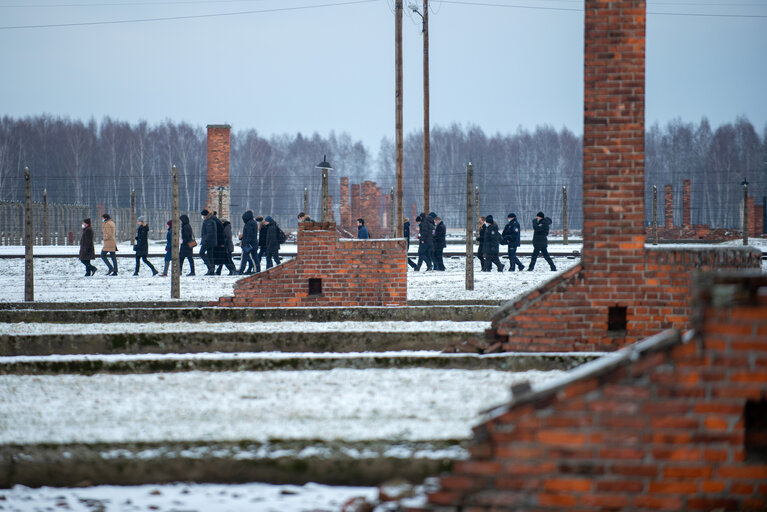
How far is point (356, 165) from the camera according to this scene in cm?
10162

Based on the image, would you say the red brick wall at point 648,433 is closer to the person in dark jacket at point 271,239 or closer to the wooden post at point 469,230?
the wooden post at point 469,230

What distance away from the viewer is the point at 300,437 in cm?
440

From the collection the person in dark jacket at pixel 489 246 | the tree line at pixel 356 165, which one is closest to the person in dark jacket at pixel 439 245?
the person in dark jacket at pixel 489 246

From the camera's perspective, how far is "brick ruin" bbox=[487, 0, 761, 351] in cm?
675

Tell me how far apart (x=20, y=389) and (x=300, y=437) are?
111 inches

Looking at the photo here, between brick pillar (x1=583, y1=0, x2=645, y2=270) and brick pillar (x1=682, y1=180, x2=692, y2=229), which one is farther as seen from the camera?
brick pillar (x1=682, y1=180, x2=692, y2=229)

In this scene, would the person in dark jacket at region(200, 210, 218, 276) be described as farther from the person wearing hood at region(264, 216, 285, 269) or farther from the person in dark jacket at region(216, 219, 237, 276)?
the person wearing hood at region(264, 216, 285, 269)

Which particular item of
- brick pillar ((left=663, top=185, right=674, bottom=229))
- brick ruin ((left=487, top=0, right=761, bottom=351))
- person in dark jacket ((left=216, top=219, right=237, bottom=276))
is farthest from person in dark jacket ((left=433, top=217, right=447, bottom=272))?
brick pillar ((left=663, top=185, right=674, bottom=229))

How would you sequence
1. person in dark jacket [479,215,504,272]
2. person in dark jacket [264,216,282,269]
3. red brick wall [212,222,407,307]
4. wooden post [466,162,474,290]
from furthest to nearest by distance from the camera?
person in dark jacket [479,215,504,272] → person in dark jacket [264,216,282,269] → wooden post [466,162,474,290] → red brick wall [212,222,407,307]

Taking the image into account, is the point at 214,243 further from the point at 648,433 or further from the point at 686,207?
the point at 686,207

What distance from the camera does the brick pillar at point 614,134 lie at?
6.73 m

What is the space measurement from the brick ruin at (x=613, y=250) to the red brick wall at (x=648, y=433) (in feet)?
11.1

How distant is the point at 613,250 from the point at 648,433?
11.7 feet

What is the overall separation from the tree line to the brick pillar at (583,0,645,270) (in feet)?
193
